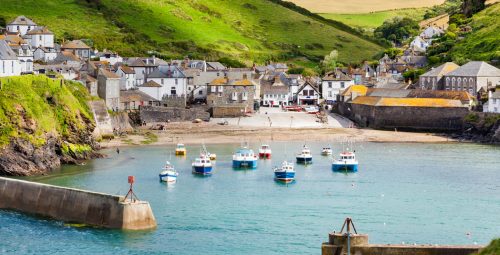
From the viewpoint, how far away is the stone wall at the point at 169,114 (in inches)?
4162

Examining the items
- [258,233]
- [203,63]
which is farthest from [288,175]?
[203,63]

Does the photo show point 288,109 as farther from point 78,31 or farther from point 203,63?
point 78,31

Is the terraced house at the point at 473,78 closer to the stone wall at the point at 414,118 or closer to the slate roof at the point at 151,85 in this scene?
the stone wall at the point at 414,118

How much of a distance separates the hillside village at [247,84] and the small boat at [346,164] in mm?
27572

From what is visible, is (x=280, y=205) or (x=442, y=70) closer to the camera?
(x=280, y=205)

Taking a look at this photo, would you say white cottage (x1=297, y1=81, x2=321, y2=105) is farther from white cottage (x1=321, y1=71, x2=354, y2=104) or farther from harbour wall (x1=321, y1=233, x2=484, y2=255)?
harbour wall (x1=321, y1=233, x2=484, y2=255)

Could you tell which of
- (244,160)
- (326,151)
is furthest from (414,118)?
(244,160)

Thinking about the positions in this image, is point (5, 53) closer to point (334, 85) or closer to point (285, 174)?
point (285, 174)

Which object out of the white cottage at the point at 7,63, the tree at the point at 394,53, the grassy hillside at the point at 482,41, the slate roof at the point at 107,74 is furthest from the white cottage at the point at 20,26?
the grassy hillside at the point at 482,41

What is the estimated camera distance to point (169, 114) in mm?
106938

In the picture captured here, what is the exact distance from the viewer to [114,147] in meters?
86.5

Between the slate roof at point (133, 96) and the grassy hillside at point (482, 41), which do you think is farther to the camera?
the grassy hillside at point (482, 41)

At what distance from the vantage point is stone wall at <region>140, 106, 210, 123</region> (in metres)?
106

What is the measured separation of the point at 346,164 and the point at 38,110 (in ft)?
74.2
